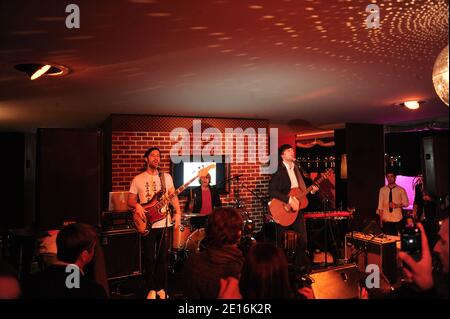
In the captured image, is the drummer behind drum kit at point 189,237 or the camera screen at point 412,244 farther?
the drummer behind drum kit at point 189,237

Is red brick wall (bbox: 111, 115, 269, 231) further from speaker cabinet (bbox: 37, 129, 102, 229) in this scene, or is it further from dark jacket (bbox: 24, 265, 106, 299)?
dark jacket (bbox: 24, 265, 106, 299)

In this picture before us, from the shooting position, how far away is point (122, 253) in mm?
4102

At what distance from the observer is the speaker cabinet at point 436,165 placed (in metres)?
1.22

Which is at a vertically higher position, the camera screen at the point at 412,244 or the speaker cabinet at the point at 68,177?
the speaker cabinet at the point at 68,177

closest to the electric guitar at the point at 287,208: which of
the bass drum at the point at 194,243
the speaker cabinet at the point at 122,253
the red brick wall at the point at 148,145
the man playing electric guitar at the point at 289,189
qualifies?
the man playing electric guitar at the point at 289,189

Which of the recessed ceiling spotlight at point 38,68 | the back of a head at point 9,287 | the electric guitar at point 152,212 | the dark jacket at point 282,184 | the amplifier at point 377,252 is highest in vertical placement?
the recessed ceiling spotlight at point 38,68

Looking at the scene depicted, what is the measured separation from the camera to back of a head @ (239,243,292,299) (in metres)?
1.43

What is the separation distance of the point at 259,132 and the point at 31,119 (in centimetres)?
461

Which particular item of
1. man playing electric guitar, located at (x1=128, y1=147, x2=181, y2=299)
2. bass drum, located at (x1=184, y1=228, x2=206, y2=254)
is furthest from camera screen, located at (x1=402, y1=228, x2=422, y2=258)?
bass drum, located at (x1=184, y1=228, x2=206, y2=254)

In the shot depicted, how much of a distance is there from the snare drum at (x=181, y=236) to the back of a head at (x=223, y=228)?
295 cm

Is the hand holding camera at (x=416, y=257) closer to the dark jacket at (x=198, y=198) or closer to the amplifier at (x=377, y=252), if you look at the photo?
the amplifier at (x=377, y=252)

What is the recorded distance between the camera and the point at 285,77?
3.50 metres

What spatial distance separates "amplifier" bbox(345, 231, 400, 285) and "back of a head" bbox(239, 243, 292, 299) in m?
3.53
